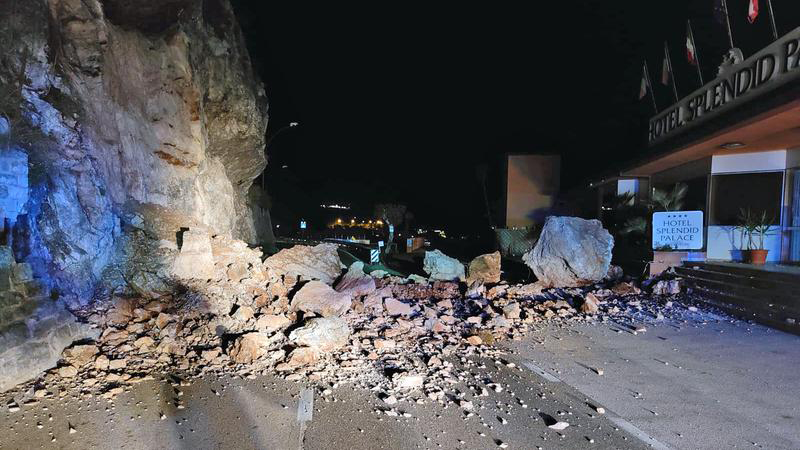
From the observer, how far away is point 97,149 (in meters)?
8.09

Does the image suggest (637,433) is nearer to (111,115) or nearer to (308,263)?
(308,263)

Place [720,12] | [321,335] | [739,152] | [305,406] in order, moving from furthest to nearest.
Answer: [720,12]
[739,152]
[321,335]
[305,406]

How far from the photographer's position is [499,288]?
10109 mm

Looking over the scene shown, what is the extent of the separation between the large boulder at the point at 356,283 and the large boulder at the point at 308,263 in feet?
1.51

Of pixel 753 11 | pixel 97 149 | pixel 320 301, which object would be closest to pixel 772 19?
pixel 753 11

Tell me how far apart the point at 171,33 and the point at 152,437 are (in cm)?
1067

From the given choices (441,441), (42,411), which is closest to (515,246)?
(441,441)

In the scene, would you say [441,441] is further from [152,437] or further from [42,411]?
[42,411]

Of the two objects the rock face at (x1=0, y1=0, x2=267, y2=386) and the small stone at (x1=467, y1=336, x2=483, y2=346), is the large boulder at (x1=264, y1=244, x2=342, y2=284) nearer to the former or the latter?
the rock face at (x1=0, y1=0, x2=267, y2=386)

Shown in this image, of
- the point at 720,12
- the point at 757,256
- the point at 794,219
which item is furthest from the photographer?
the point at 720,12

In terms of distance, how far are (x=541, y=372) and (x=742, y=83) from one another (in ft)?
29.8

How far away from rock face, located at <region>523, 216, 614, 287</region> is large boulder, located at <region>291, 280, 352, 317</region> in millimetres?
5872

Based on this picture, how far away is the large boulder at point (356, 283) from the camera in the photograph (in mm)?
9172

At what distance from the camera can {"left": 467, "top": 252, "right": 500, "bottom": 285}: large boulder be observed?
1146 cm
